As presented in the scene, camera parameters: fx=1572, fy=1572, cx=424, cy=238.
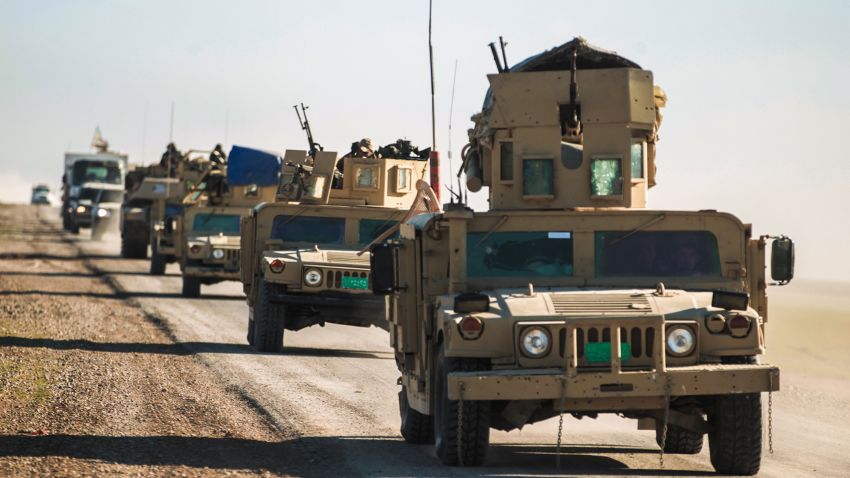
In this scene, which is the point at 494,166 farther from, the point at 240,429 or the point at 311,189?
the point at 311,189

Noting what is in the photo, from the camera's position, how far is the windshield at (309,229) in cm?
1828

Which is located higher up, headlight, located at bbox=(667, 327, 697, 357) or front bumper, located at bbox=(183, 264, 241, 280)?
front bumper, located at bbox=(183, 264, 241, 280)

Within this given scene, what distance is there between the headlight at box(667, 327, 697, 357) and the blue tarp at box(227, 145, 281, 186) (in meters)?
17.5

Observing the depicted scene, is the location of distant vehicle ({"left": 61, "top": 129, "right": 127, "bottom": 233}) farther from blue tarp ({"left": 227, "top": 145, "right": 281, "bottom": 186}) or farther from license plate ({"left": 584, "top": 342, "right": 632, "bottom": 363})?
license plate ({"left": 584, "top": 342, "right": 632, "bottom": 363})

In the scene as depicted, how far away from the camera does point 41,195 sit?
108875mm

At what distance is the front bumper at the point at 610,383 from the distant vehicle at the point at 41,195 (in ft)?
337

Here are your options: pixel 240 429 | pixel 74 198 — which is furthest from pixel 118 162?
pixel 240 429

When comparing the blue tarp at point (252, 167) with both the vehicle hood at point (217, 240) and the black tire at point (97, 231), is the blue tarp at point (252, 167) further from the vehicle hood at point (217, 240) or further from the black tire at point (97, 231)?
the black tire at point (97, 231)

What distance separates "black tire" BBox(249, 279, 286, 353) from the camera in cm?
1772

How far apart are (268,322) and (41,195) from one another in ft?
310

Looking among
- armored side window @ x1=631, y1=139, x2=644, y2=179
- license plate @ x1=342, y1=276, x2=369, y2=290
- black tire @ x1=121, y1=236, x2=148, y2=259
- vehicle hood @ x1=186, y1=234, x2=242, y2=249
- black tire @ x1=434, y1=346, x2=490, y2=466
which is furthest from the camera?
black tire @ x1=121, y1=236, x2=148, y2=259

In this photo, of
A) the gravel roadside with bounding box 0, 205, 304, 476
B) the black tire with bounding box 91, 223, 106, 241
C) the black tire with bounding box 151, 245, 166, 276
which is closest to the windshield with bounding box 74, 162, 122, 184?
the black tire with bounding box 91, 223, 106, 241

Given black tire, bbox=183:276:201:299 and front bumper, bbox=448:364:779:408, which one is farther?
black tire, bbox=183:276:201:299

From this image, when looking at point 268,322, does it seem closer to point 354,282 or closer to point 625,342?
point 354,282
